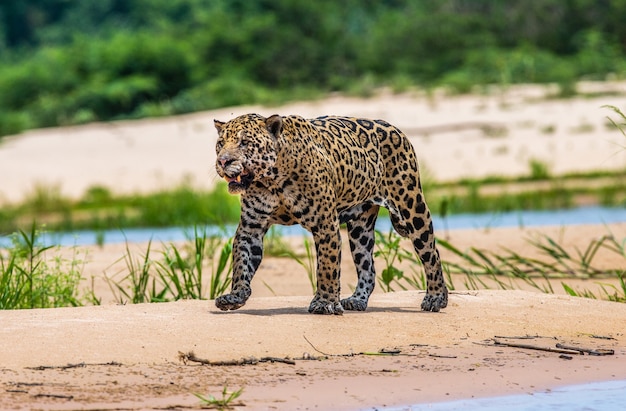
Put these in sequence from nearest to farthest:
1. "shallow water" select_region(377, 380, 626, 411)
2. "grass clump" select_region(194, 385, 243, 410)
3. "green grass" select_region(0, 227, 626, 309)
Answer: "grass clump" select_region(194, 385, 243, 410), "shallow water" select_region(377, 380, 626, 411), "green grass" select_region(0, 227, 626, 309)

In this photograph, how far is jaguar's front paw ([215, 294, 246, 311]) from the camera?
6.79 meters

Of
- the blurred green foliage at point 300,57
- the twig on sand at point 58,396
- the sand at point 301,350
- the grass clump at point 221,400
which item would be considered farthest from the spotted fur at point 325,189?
the blurred green foliage at point 300,57

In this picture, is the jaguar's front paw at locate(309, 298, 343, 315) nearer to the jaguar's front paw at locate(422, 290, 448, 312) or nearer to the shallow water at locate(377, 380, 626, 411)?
the jaguar's front paw at locate(422, 290, 448, 312)

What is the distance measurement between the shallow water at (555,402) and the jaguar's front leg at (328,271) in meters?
1.36

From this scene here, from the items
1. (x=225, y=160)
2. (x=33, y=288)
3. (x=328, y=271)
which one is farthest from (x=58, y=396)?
(x=33, y=288)

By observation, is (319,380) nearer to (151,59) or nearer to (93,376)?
(93,376)

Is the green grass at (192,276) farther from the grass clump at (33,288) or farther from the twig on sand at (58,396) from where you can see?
the twig on sand at (58,396)

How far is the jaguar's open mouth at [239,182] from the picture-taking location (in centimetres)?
641

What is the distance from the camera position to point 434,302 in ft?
24.2

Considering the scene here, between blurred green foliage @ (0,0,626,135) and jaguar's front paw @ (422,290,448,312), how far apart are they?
18618mm

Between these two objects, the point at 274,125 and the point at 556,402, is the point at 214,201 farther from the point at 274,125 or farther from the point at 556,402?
the point at 556,402

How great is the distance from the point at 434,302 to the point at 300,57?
83.2 ft

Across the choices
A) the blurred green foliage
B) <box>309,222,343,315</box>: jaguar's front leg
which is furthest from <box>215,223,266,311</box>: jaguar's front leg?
the blurred green foliage

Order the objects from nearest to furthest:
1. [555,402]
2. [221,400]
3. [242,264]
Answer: [221,400], [555,402], [242,264]
